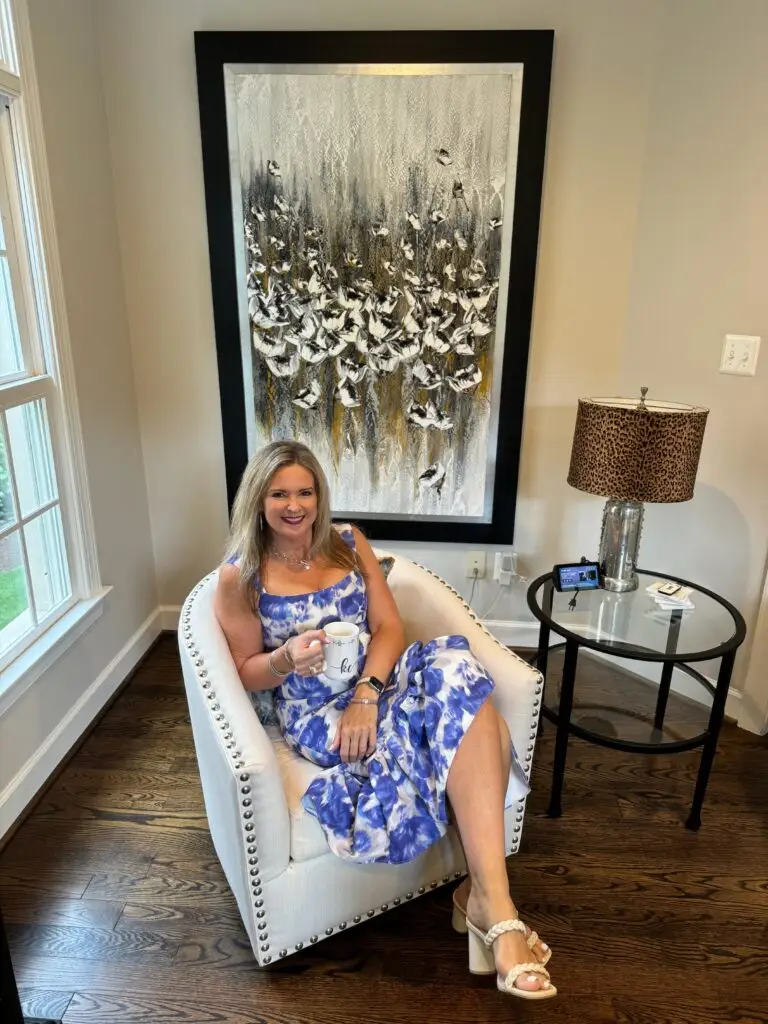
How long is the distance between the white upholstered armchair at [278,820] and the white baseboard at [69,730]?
0.61 m

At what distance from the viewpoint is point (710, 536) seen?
2.26m

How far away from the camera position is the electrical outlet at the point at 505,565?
2.61m

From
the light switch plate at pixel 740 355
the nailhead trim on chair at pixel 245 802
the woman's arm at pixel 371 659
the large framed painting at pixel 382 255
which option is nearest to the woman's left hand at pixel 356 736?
the woman's arm at pixel 371 659

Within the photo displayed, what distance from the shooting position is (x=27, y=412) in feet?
6.42

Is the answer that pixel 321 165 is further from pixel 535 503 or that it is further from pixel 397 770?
pixel 397 770

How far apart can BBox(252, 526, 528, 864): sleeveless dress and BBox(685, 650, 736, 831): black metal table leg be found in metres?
0.58

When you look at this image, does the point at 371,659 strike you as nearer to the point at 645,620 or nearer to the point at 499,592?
the point at 645,620

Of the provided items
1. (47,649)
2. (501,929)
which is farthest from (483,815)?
(47,649)

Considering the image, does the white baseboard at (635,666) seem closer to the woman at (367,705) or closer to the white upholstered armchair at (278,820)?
the white upholstered armchair at (278,820)

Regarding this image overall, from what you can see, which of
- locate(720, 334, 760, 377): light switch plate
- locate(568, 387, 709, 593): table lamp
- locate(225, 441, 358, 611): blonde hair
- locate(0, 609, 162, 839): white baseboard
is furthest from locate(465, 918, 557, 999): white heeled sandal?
locate(720, 334, 760, 377): light switch plate

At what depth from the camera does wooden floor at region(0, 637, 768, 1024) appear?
55.8 inches

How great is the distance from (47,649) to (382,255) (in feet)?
5.12

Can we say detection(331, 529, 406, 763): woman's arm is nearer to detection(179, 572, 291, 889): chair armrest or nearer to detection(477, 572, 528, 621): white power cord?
detection(179, 572, 291, 889): chair armrest

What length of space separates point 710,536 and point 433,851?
1.37 metres
